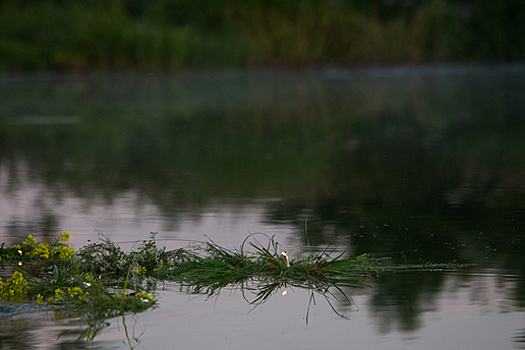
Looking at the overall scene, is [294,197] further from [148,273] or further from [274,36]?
[274,36]

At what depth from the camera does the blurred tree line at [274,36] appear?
2539 centimetres

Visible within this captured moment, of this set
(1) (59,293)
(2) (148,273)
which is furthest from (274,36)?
(1) (59,293)

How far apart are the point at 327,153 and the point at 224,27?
746 inches

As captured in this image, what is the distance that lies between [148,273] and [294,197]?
7.39 ft

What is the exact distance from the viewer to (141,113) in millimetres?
14562

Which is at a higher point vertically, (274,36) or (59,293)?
(274,36)

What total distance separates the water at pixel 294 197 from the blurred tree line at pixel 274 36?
28.3ft

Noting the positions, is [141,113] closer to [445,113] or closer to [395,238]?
[445,113]

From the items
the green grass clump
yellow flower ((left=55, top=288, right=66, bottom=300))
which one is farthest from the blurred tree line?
yellow flower ((left=55, top=288, right=66, bottom=300))

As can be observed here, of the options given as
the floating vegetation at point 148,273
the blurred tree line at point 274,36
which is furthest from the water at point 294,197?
the blurred tree line at point 274,36

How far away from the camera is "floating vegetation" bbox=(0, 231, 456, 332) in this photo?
163 inches

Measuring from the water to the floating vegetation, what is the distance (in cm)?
11

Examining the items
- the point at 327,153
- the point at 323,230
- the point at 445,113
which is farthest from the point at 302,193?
the point at 445,113

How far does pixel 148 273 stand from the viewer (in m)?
4.65
